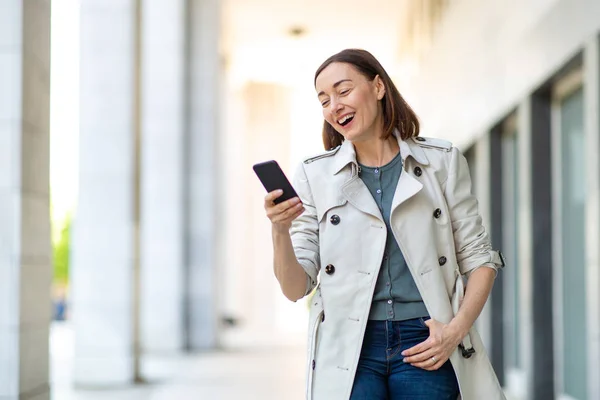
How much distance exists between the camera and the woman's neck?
3.12 m

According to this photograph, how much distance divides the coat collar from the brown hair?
0.11 ft

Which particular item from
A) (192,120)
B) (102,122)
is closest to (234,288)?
(192,120)

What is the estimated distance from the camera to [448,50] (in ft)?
47.1

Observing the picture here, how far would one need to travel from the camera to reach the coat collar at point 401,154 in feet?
9.98

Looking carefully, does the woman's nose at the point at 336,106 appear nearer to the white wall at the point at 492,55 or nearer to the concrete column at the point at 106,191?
the white wall at the point at 492,55

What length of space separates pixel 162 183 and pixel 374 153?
13.2m

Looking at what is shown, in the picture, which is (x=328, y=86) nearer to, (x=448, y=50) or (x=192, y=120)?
(x=448, y=50)

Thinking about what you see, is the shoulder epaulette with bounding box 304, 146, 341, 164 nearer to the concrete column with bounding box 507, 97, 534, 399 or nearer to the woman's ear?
the woman's ear

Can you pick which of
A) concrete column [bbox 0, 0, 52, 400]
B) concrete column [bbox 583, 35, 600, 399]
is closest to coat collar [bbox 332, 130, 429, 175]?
concrete column [bbox 0, 0, 52, 400]

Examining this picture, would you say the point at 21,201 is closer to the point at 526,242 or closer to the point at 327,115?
the point at 327,115

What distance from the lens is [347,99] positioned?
9.89ft

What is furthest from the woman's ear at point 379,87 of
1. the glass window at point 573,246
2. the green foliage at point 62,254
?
the green foliage at point 62,254

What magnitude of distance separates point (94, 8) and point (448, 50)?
585 centimetres

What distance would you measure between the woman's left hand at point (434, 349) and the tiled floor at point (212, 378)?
6.66m
